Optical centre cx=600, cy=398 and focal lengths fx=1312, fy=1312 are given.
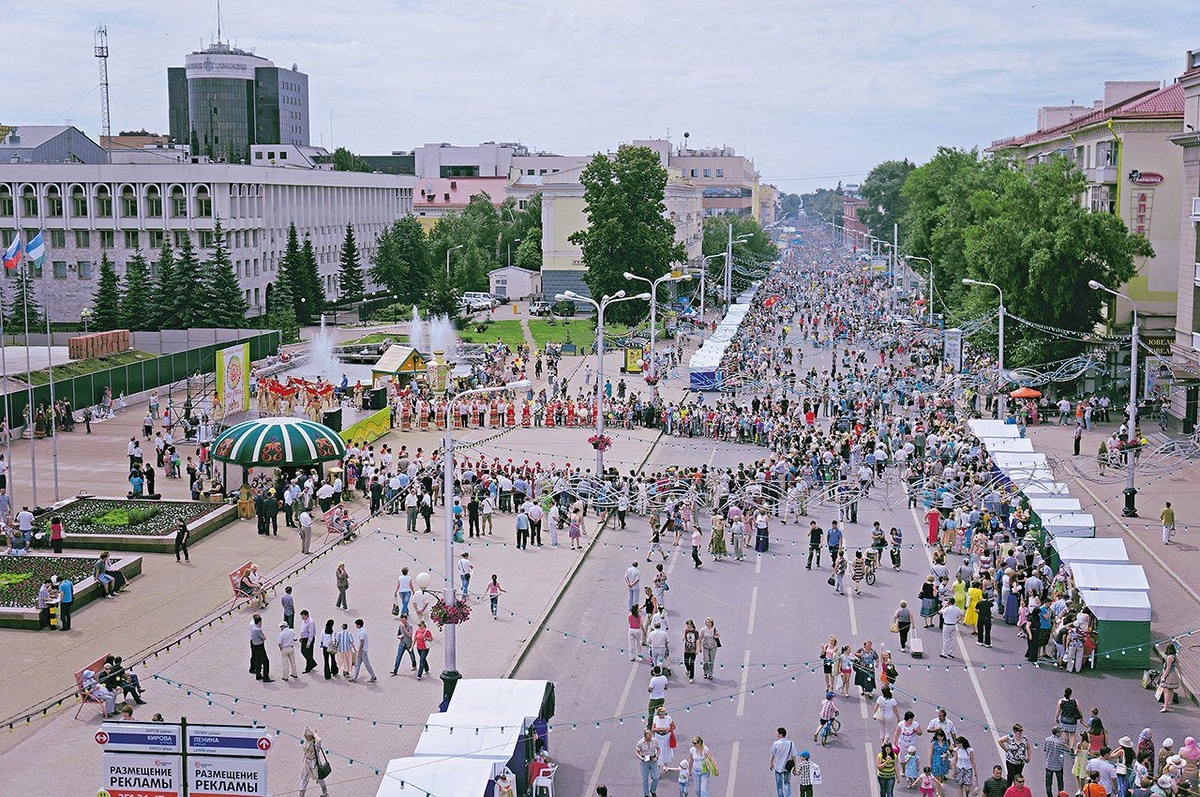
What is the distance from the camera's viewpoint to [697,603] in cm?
2661

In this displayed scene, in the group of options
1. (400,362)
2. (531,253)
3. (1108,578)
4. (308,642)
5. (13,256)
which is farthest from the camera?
(531,253)

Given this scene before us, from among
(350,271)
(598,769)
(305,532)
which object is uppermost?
(350,271)

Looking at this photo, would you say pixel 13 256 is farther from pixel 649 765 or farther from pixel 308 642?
pixel 649 765

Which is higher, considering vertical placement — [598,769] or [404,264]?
[404,264]

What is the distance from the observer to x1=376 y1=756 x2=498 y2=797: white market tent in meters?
15.6

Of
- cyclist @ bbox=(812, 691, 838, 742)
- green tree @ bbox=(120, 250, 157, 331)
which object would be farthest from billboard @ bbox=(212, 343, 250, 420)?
cyclist @ bbox=(812, 691, 838, 742)

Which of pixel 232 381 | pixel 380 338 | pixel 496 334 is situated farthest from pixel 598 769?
pixel 496 334

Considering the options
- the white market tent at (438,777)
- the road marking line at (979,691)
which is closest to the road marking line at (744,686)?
the road marking line at (979,691)

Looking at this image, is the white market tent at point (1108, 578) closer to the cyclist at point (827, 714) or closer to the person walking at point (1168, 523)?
the cyclist at point (827, 714)

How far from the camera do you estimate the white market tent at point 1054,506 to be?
1104 inches

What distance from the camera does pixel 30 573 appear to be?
27375 mm

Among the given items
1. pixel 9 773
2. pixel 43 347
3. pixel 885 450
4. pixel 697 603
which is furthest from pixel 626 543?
pixel 43 347

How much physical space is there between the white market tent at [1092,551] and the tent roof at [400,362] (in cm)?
3044

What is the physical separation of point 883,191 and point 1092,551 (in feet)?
505
